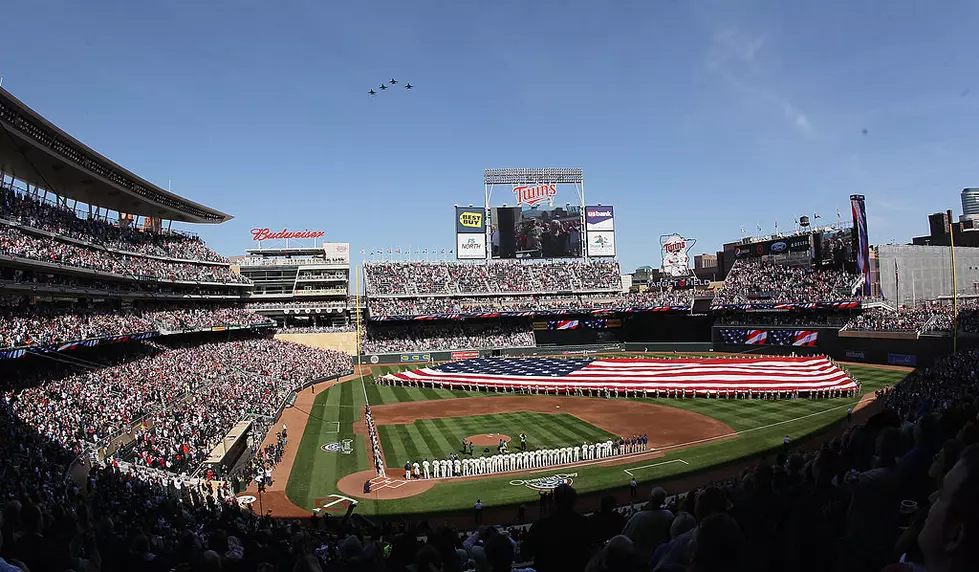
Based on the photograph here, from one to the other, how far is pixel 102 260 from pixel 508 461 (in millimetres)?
31030

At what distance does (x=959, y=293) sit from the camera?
69938mm

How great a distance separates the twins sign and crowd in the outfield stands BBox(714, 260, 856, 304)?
864 cm

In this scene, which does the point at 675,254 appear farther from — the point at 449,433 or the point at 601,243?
the point at 449,433

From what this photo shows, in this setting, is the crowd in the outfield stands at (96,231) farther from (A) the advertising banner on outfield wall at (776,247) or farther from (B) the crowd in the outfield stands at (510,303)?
(A) the advertising banner on outfield wall at (776,247)

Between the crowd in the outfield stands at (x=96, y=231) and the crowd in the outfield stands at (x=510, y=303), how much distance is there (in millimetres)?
20234

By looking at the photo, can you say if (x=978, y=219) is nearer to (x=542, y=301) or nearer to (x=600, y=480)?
(x=542, y=301)

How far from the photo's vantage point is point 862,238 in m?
57.5

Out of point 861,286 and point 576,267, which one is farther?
point 576,267

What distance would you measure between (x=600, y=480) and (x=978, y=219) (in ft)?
305

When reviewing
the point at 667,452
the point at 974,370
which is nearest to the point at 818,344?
the point at 974,370

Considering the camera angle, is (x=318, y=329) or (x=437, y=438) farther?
(x=318, y=329)

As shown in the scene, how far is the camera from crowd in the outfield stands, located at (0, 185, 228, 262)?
3578 centimetres

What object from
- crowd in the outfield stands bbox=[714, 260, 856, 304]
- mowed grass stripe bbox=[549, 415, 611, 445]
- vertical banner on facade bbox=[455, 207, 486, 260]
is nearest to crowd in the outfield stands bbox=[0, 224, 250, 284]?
vertical banner on facade bbox=[455, 207, 486, 260]

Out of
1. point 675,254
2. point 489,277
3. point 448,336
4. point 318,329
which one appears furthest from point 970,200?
point 318,329
